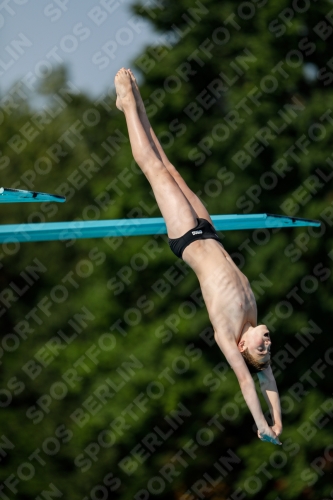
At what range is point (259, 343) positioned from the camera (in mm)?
4117

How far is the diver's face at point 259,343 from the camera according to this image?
4121mm

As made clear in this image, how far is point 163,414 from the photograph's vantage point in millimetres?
8211

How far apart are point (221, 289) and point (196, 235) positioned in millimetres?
343

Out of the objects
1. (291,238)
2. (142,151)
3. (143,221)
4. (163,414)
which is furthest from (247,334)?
(291,238)

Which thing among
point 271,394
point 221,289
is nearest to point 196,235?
point 221,289

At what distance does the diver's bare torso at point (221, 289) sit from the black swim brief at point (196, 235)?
0.02m

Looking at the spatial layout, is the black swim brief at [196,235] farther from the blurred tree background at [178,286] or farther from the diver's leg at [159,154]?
the blurred tree background at [178,286]

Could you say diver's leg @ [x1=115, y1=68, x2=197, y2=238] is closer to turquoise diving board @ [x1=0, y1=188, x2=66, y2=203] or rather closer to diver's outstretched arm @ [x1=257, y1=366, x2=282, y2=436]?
turquoise diving board @ [x1=0, y1=188, x2=66, y2=203]

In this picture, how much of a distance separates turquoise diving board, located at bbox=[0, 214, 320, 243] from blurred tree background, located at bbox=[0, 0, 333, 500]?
2949 mm

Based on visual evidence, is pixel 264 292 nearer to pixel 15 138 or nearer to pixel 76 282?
pixel 76 282

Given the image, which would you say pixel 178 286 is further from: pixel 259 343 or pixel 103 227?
pixel 259 343

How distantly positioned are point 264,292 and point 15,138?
3349mm

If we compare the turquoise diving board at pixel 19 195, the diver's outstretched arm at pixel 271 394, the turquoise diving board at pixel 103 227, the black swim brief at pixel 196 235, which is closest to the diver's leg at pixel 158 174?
the black swim brief at pixel 196 235

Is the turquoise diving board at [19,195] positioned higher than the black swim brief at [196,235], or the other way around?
the black swim brief at [196,235]
